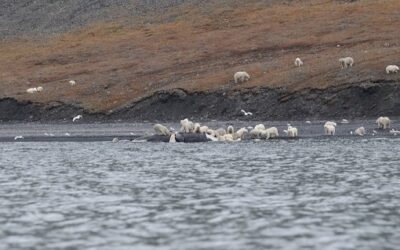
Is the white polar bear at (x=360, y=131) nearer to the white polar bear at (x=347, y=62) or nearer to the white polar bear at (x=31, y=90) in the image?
the white polar bear at (x=347, y=62)

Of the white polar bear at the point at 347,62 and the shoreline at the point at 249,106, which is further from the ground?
the white polar bear at the point at 347,62

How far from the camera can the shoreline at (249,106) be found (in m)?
68.1

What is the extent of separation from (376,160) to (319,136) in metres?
16.6

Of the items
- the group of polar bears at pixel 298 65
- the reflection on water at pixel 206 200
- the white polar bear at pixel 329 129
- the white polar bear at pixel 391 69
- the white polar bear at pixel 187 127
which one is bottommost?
the reflection on water at pixel 206 200

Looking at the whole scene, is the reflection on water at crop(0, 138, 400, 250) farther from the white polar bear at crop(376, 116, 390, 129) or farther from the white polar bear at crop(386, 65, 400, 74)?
the white polar bear at crop(386, 65, 400, 74)

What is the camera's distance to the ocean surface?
68.2 feet

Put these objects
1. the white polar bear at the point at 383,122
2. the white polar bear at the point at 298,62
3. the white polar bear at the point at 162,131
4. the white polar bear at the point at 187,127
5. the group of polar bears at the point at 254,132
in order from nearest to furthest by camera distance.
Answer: the group of polar bears at the point at 254,132 → the white polar bear at the point at 383,122 → the white polar bear at the point at 162,131 → the white polar bear at the point at 187,127 → the white polar bear at the point at 298,62

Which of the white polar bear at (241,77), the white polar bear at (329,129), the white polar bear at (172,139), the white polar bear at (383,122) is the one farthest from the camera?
the white polar bear at (241,77)

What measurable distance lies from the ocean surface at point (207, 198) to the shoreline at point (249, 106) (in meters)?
18.6

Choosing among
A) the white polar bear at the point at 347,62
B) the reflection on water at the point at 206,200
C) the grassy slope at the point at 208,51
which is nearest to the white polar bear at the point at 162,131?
the reflection on water at the point at 206,200

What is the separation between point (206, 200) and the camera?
88.7 feet

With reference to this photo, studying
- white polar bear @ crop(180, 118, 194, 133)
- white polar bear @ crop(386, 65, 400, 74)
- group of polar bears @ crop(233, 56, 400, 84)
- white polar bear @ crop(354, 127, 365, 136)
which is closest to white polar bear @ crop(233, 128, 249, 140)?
white polar bear @ crop(180, 118, 194, 133)

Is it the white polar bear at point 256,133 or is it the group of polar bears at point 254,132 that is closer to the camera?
the group of polar bears at point 254,132

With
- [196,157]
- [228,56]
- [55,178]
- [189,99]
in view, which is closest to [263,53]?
[228,56]
